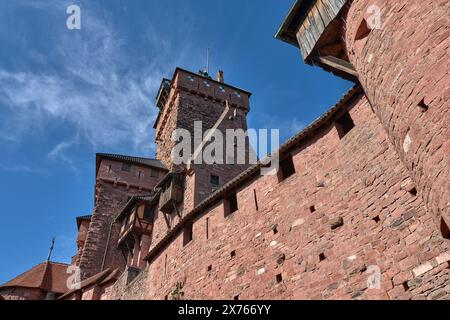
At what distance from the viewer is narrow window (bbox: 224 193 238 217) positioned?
13.4 m

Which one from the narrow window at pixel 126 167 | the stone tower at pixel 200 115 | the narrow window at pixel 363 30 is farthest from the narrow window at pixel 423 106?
the narrow window at pixel 126 167

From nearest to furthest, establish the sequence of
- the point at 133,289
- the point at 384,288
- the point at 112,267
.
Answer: the point at 384,288 < the point at 133,289 < the point at 112,267

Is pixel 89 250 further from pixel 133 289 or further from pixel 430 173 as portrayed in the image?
pixel 430 173

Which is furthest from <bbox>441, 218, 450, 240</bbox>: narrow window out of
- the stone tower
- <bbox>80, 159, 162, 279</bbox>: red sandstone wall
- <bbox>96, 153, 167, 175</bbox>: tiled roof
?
<bbox>96, 153, 167, 175</bbox>: tiled roof

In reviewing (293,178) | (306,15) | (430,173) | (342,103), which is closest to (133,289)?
(293,178)

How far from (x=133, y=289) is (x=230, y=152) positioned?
33.8 ft

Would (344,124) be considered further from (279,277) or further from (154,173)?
(154,173)

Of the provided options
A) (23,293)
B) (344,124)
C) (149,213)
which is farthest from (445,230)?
(23,293)

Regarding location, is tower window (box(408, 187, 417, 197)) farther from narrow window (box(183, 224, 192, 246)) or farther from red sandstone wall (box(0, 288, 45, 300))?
red sandstone wall (box(0, 288, 45, 300))

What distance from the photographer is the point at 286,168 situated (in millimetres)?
11977

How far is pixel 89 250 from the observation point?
2623 centimetres

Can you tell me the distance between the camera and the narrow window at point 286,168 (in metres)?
11.7

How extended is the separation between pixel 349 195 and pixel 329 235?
3.56 ft

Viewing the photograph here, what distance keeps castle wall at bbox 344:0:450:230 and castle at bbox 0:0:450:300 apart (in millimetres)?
21
